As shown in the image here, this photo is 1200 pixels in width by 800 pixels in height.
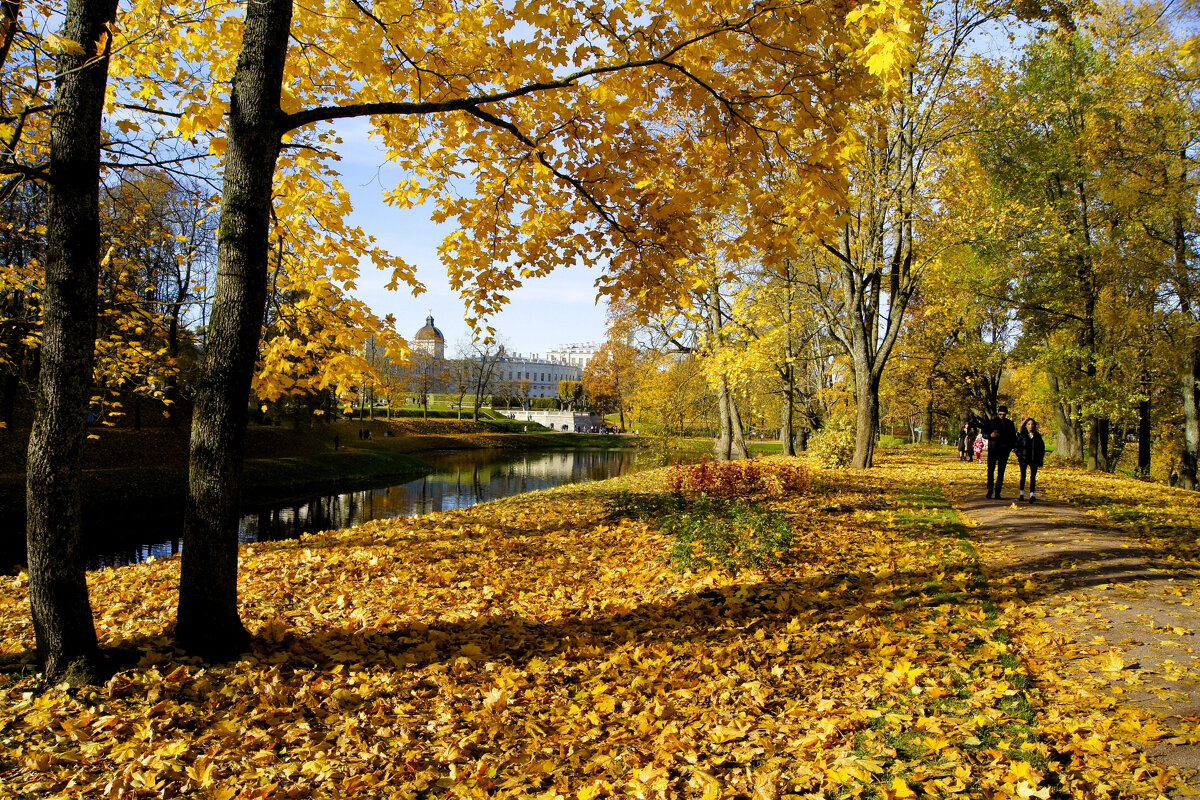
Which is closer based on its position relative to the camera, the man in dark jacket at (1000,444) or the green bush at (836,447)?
the man in dark jacket at (1000,444)

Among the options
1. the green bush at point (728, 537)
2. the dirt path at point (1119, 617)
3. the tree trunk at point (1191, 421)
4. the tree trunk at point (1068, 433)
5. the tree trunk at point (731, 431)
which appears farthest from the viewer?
the tree trunk at point (1068, 433)

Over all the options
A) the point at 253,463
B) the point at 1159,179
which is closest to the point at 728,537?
the point at 1159,179

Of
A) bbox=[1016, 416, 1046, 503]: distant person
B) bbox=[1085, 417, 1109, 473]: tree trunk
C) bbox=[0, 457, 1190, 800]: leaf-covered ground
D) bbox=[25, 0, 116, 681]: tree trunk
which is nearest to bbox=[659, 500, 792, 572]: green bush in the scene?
bbox=[0, 457, 1190, 800]: leaf-covered ground

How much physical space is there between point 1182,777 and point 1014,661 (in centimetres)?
118

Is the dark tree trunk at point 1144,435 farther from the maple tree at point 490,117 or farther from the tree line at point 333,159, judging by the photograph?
the maple tree at point 490,117

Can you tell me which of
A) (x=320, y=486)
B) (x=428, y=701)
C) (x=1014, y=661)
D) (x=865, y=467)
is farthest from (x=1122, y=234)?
(x=320, y=486)

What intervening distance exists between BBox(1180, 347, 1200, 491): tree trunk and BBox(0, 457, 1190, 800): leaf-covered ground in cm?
1518

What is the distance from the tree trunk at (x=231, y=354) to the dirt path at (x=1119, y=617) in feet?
Answer: 16.0

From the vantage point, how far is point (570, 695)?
360 cm

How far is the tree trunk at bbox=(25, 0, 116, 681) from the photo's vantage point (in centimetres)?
339

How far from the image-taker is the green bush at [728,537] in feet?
19.2

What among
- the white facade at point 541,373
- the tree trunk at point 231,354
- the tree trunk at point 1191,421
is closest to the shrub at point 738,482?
the tree trunk at point 231,354

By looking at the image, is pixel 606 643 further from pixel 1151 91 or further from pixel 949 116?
pixel 1151 91

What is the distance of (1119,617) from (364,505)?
2016 centimetres
